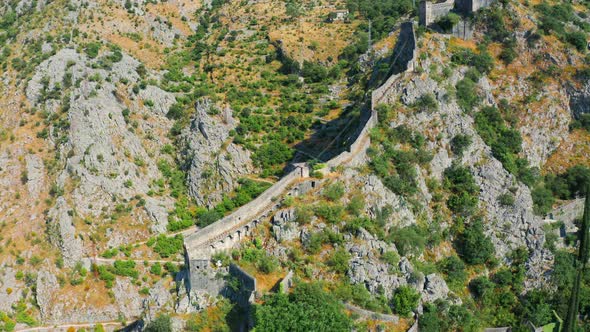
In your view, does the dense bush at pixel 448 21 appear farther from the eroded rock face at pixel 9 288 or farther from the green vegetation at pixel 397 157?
the eroded rock face at pixel 9 288

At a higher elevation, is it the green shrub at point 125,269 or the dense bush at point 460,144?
the dense bush at point 460,144

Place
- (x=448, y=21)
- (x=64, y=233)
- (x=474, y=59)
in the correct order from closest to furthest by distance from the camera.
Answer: (x=64, y=233), (x=474, y=59), (x=448, y=21)

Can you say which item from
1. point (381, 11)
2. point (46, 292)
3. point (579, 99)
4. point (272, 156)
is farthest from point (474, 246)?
point (381, 11)

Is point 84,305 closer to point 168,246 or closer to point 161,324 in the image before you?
point 168,246

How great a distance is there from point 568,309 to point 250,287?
68.6ft

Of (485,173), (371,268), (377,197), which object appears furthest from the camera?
(485,173)

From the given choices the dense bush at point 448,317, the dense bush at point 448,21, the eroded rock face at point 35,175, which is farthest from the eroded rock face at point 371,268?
the eroded rock face at point 35,175

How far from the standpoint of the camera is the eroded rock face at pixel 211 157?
201ft

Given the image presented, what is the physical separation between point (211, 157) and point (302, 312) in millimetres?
29375

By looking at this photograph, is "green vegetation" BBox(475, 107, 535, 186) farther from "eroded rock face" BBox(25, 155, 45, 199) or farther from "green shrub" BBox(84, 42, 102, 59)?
"green shrub" BBox(84, 42, 102, 59)

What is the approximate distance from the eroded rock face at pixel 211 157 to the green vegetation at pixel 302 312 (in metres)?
24.6

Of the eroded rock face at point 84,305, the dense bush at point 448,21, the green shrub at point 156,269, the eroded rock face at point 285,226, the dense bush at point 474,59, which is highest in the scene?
the dense bush at point 448,21

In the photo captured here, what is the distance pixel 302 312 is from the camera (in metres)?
36.0

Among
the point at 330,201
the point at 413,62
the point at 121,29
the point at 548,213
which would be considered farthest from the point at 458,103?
the point at 121,29
